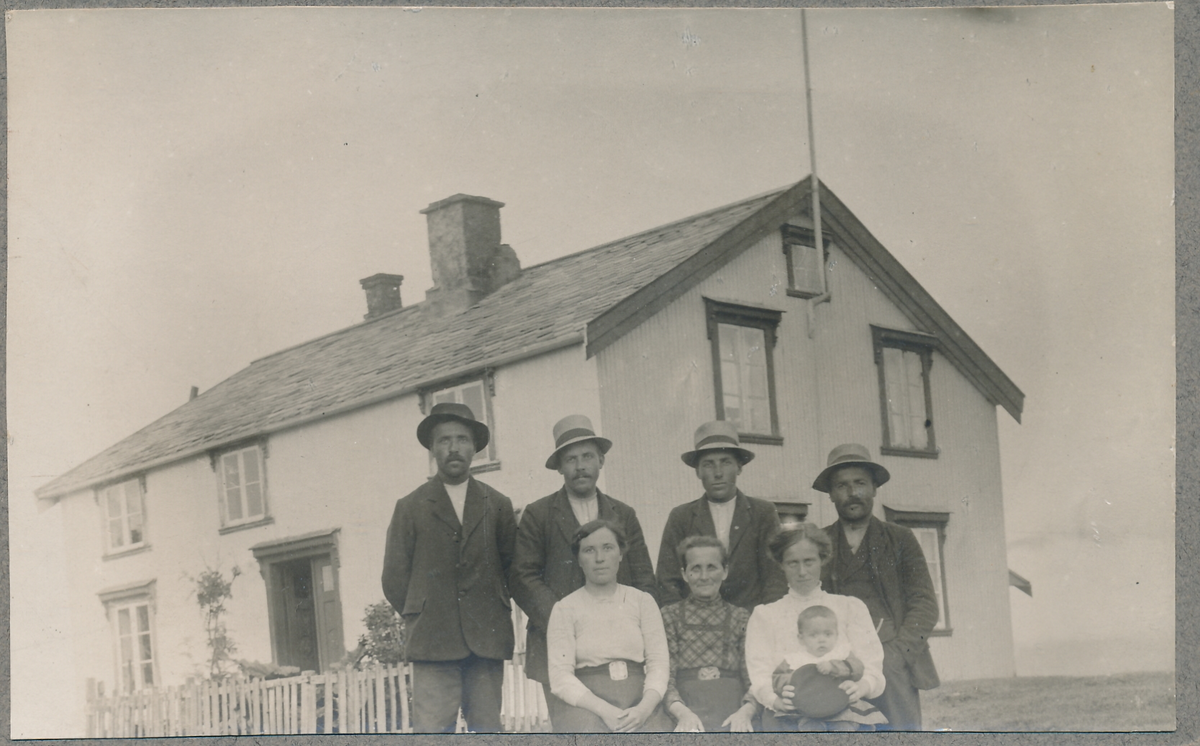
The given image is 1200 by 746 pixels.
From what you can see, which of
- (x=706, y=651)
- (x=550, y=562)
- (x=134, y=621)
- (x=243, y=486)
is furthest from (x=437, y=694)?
(x=134, y=621)

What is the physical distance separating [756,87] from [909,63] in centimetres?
71

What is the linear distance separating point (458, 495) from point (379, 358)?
0.81 m

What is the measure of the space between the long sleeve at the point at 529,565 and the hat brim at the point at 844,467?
1205mm

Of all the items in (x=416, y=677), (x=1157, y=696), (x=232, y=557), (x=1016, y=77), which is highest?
(x=1016, y=77)

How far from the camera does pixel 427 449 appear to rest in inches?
202

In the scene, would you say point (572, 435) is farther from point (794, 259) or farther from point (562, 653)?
point (794, 259)

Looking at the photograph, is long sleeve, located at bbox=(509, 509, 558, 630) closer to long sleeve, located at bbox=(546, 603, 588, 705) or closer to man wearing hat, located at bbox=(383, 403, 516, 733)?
man wearing hat, located at bbox=(383, 403, 516, 733)

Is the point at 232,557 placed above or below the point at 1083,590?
above

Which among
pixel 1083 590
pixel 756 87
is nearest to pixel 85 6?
pixel 756 87

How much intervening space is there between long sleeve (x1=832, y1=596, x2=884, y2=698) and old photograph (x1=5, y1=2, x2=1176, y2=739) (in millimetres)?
476

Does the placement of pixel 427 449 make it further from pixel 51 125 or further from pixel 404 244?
pixel 51 125

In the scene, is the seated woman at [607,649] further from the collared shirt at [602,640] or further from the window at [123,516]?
the window at [123,516]

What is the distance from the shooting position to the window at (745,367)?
17.3 ft

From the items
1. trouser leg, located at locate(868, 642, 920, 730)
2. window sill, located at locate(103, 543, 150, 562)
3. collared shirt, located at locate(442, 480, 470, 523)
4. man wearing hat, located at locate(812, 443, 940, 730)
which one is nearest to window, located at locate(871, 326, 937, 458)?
man wearing hat, located at locate(812, 443, 940, 730)
